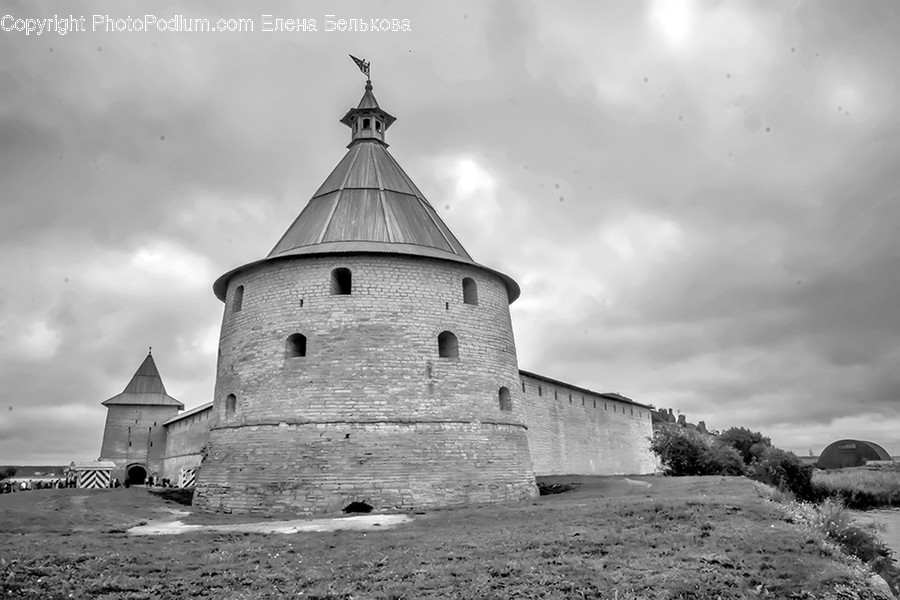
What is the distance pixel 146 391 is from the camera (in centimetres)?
4325

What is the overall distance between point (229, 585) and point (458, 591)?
2785mm

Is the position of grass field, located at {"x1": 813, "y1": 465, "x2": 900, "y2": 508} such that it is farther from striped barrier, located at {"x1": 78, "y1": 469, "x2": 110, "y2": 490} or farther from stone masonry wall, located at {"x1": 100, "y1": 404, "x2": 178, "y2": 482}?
stone masonry wall, located at {"x1": 100, "y1": 404, "x2": 178, "y2": 482}

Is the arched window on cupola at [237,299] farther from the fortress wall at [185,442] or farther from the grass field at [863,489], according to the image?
the grass field at [863,489]

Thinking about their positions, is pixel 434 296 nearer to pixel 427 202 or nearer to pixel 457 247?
pixel 457 247

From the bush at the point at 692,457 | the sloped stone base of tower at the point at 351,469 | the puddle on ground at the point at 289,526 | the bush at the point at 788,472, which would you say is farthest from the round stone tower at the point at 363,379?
the bush at the point at 788,472

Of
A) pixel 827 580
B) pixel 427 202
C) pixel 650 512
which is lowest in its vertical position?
pixel 827 580

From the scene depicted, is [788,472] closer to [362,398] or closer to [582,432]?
[582,432]

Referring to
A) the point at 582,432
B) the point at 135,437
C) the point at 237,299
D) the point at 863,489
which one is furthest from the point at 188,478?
the point at 863,489

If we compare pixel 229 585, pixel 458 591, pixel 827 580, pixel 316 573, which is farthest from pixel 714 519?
pixel 229 585

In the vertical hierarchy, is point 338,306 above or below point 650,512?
above

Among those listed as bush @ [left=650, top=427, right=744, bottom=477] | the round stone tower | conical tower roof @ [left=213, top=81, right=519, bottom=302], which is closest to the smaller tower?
conical tower roof @ [left=213, top=81, right=519, bottom=302]

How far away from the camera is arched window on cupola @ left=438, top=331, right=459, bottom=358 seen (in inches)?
685

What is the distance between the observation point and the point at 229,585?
803 cm

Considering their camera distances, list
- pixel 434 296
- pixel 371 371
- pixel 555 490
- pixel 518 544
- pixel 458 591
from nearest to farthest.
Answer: pixel 458 591, pixel 518 544, pixel 371 371, pixel 434 296, pixel 555 490
